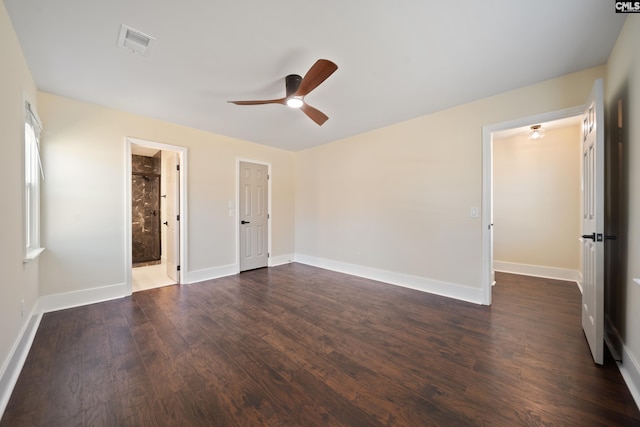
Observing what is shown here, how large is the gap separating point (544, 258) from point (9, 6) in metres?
6.92

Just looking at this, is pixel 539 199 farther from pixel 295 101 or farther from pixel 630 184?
pixel 295 101

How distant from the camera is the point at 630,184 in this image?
1772 millimetres

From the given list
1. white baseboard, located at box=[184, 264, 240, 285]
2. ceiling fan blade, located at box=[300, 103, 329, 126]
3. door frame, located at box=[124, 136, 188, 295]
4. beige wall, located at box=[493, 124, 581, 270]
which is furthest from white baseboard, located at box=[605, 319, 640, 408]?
door frame, located at box=[124, 136, 188, 295]

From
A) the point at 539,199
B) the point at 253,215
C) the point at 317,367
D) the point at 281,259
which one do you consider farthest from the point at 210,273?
the point at 539,199

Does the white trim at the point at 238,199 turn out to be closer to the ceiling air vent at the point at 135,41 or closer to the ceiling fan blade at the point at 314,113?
the ceiling fan blade at the point at 314,113

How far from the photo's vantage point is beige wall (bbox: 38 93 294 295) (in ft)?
9.46

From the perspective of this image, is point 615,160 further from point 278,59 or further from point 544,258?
point 278,59

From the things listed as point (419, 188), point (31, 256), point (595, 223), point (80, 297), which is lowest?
point (80, 297)

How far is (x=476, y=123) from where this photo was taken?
10.1 feet

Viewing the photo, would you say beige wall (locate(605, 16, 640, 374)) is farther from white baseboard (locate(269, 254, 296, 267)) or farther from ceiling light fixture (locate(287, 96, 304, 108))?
white baseboard (locate(269, 254, 296, 267))

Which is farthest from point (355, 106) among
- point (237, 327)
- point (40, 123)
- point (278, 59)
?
point (40, 123)

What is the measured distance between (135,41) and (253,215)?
3300mm

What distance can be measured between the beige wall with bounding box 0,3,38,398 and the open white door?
164 inches

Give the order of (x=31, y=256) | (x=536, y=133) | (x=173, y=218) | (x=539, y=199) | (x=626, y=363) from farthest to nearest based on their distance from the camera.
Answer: (x=539, y=199) < (x=173, y=218) < (x=536, y=133) < (x=31, y=256) < (x=626, y=363)
